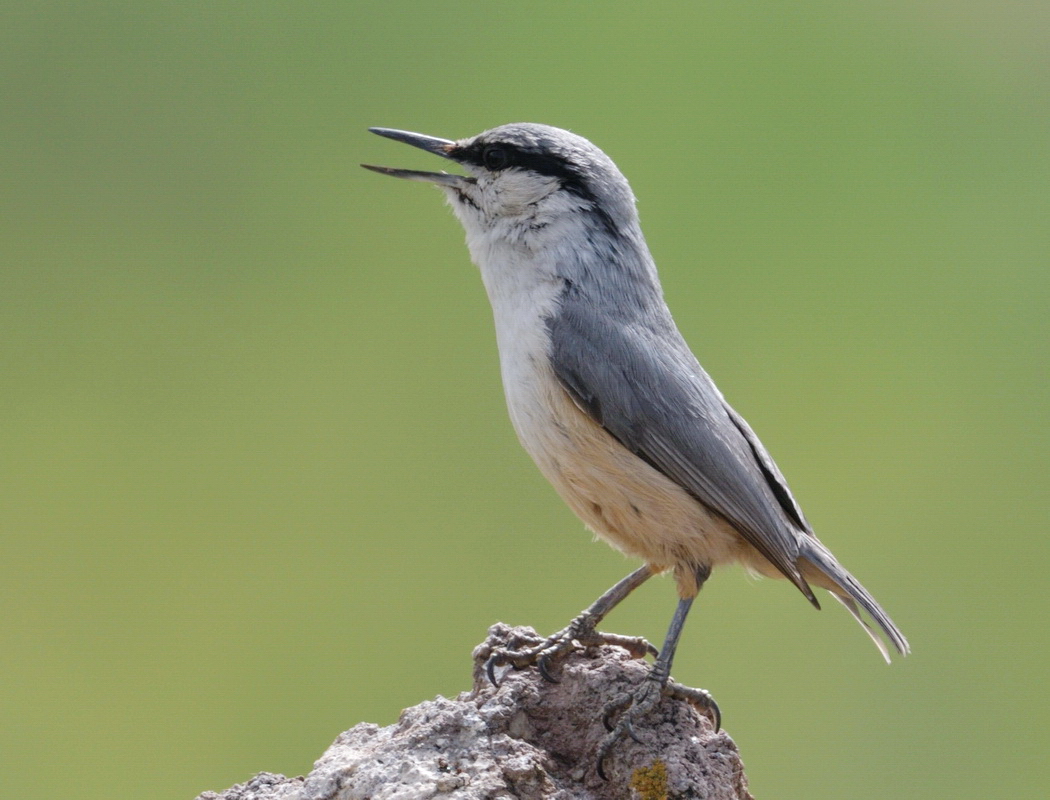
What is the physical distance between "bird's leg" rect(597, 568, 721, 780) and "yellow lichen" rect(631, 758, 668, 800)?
12 centimetres

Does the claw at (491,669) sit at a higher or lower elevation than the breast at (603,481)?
lower

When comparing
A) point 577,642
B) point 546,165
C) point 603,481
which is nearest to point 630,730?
point 577,642

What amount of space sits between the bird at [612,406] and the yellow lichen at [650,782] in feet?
1.12

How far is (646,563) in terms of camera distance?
4129 mm

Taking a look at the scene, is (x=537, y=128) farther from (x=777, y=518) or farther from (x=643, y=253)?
(x=777, y=518)

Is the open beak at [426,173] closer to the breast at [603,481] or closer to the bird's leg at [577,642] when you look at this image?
the breast at [603,481]

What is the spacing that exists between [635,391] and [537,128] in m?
1.07

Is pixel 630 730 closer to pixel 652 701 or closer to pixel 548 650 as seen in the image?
pixel 652 701

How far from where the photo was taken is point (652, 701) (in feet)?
11.5

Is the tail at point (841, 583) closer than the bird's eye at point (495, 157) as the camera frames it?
Answer: Yes

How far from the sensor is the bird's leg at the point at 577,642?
3.69m

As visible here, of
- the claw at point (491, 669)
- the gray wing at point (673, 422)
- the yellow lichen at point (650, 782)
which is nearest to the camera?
the yellow lichen at point (650, 782)

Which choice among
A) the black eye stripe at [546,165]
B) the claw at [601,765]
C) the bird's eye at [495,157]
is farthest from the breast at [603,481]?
the claw at [601,765]

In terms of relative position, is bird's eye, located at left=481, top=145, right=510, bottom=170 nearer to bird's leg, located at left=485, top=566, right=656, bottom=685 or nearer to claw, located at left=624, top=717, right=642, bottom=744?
bird's leg, located at left=485, top=566, right=656, bottom=685
